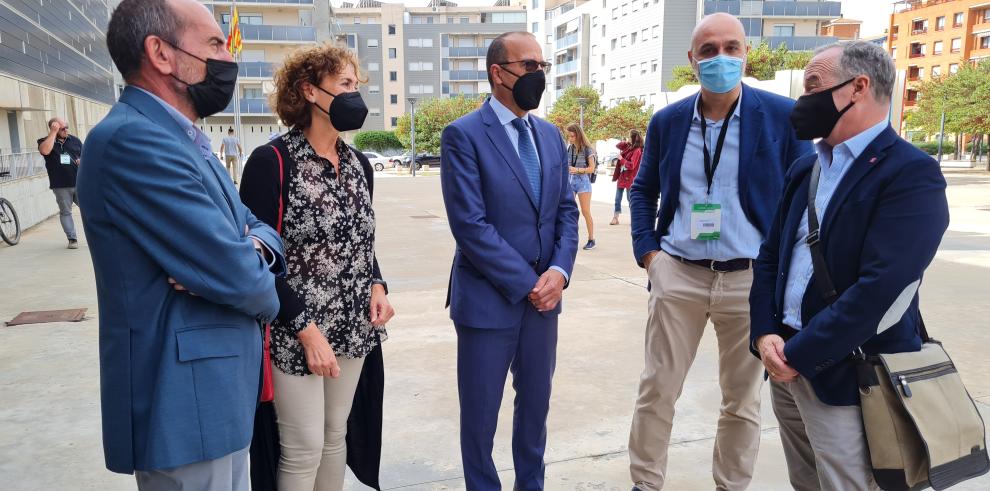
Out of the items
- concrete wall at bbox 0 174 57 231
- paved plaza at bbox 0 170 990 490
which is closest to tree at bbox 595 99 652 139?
concrete wall at bbox 0 174 57 231

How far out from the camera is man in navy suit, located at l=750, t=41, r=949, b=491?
71.2 inches

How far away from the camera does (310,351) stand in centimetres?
226

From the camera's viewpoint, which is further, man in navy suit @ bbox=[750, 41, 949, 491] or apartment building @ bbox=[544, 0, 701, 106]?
apartment building @ bbox=[544, 0, 701, 106]

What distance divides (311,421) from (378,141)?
179 feet

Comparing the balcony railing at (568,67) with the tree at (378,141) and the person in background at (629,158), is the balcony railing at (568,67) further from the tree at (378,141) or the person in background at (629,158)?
the person in background at (629,158)

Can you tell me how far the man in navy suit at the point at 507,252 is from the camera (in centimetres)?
262

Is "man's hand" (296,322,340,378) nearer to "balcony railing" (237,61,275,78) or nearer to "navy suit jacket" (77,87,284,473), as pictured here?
"navy suit jacket" (77,87,284,473)

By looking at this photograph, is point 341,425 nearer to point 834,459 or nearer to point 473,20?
point 834,459

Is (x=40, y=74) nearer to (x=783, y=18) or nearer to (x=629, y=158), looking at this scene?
(x=629, y=158)

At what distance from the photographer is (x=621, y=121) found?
42250mm

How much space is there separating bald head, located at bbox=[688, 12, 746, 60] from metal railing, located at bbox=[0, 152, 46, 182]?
12.5 meters

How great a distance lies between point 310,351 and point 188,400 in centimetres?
65

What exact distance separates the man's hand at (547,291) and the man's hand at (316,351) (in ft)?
2.69

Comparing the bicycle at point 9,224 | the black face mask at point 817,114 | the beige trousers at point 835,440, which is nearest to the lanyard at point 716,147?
the black face mask at point 817,114
